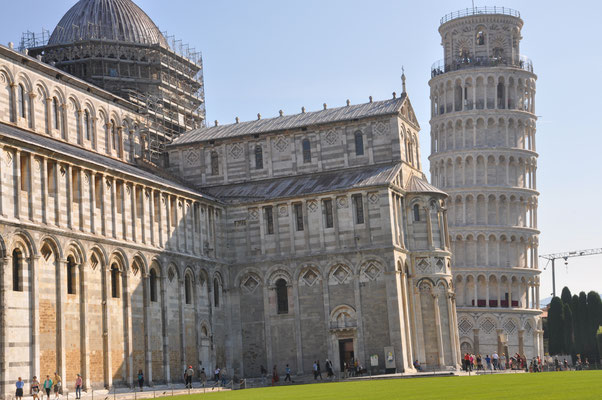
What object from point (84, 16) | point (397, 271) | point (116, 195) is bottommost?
point (397, 271)

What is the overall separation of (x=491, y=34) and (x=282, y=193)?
46521mm

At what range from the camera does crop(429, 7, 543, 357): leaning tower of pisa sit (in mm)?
99312

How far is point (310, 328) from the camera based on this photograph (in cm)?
6488

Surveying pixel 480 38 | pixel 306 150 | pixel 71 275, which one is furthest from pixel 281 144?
pixel 480 38

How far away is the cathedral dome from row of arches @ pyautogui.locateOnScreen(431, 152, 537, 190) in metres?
36.5

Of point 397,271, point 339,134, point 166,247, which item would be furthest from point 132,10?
point 397,271

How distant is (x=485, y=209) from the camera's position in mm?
100062

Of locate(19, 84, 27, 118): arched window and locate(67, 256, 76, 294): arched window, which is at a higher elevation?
locate(19, 84, 27, 118): arched window

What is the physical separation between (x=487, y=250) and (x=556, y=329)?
10164 mm

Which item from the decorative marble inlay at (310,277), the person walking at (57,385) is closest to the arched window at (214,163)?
the decorative marble inlay at (310,277)

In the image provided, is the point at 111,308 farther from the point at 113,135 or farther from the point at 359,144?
the point at 359,144

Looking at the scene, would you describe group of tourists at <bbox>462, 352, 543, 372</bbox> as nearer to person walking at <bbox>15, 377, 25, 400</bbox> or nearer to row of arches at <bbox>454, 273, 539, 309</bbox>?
row of arches at <bbox>454, 273, 539, 309</bbox>

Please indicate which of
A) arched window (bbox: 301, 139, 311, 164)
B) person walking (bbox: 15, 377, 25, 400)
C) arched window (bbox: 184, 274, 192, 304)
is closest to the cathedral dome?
arched window (bbox: 301, 139, 311, 164)

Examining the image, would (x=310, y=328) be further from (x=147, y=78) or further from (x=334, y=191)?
(x=147, y=78)
